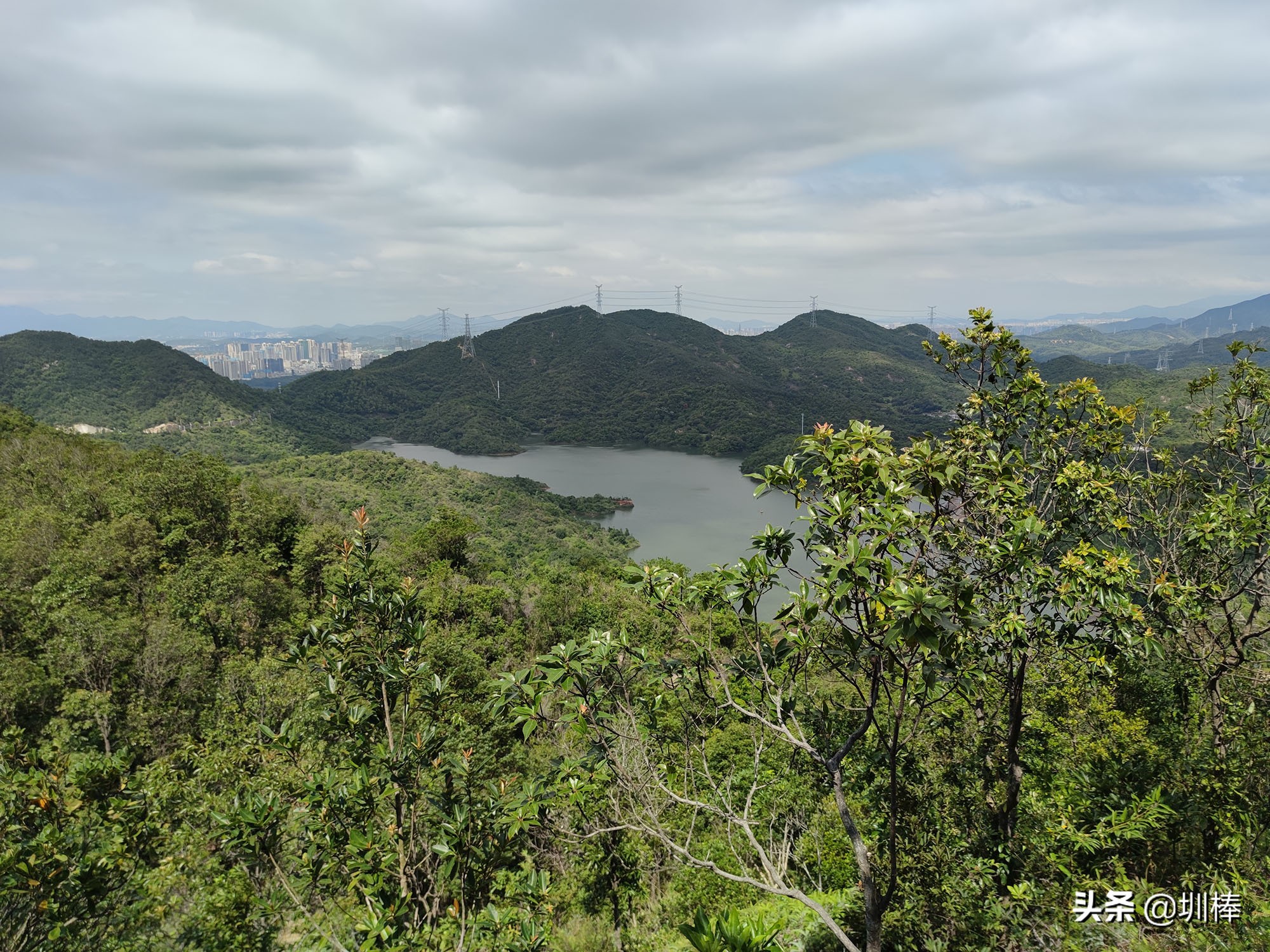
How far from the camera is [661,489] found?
65.2m

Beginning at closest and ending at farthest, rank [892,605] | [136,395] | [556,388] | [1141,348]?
[892,605]
[136,395]
[556,388]
[1141,348]

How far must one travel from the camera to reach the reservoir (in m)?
47.4

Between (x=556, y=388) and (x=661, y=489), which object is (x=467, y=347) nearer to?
(x=556, y=388)

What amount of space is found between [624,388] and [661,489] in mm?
45552

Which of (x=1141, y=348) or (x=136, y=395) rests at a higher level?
(x=1141, y=348)

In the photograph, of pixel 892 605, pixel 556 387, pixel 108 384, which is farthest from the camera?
pixel 556 387

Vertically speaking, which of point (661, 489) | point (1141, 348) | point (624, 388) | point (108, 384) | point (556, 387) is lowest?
point (661, 489)

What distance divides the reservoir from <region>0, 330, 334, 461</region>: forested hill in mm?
16359

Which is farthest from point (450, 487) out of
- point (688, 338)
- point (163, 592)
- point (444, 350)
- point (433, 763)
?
point (688, 338)

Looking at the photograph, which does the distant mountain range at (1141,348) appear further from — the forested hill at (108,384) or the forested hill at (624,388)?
the forested hill at (108,384)

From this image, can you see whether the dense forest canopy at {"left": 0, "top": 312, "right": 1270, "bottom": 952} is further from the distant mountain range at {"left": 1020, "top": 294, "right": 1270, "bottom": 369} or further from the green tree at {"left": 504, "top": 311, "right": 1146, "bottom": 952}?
the distant mountain range at {"left": 1020, "top": 294, "right": 1270, "bottom": 369}

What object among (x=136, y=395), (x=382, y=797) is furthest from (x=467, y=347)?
(x=382, y=797)

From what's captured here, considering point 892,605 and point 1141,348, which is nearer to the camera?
point 892,605

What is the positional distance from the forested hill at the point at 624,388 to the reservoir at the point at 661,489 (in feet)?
16.1
